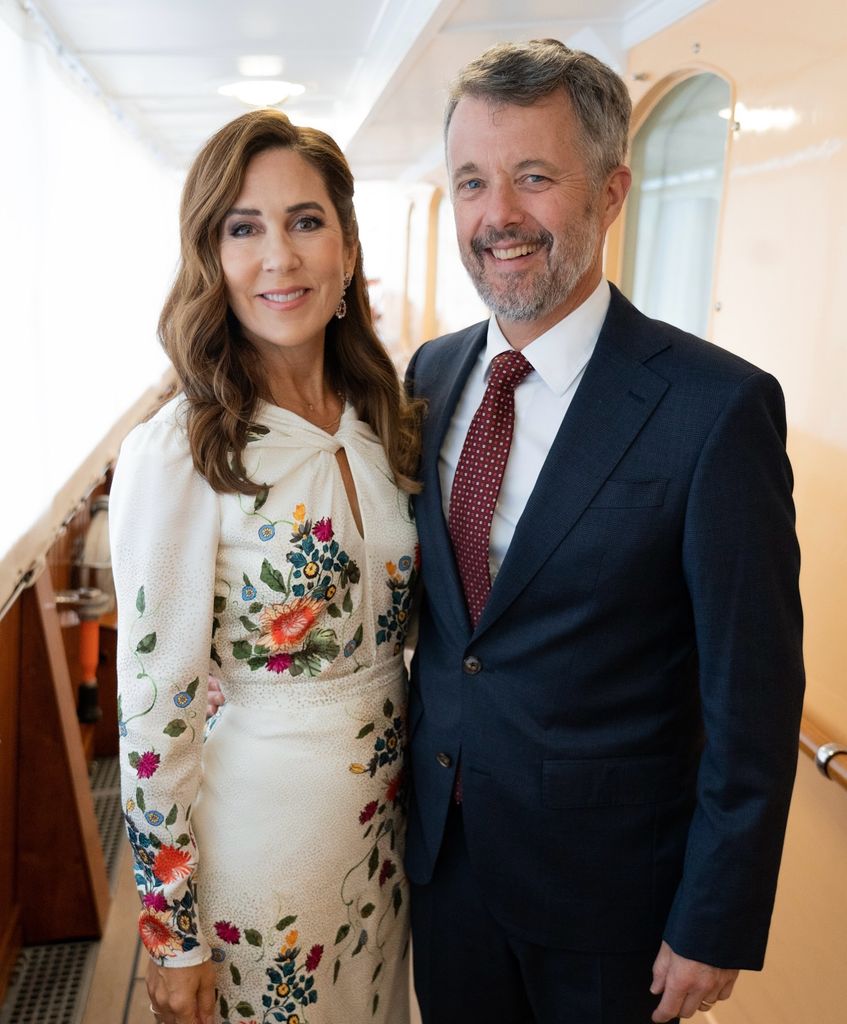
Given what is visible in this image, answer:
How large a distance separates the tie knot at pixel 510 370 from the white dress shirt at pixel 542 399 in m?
0.01

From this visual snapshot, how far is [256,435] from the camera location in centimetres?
166

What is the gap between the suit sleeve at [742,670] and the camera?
1427 millimetres

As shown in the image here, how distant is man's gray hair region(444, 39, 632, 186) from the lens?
1.59 meters

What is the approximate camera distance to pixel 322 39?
11.7 ft

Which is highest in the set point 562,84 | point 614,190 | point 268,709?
point 562,84

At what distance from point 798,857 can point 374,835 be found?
1.06m

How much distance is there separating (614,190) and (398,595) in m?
0.80

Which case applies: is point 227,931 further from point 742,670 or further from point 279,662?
point 742,670

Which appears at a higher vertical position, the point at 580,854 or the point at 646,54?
the point at 646,54

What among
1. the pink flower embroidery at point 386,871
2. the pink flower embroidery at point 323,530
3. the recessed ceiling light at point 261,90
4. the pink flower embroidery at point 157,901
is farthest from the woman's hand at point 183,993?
the recessed ceiling light at point 261,90

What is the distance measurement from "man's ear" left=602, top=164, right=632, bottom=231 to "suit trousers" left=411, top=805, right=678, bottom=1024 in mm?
1073

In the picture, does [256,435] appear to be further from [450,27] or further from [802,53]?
[450,27]

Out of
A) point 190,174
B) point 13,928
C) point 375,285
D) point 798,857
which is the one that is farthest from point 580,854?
point 375,285

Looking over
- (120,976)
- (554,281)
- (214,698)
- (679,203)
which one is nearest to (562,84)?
(554,281)
